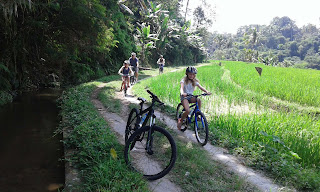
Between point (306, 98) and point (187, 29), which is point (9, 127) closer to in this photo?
point (306, 98)

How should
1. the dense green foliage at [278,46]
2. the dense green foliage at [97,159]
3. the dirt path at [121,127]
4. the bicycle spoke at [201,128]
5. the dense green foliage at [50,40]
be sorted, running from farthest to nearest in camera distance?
the dense green foliage at [278,46]
the dense green foliage at [50,40]
the bicycle spoke at [201,128]
the dirt path at [121,127]
the dense green foliage at [97,159]

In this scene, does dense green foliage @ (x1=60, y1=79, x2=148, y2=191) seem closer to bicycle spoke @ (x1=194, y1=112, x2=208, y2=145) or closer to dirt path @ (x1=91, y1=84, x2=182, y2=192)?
dirt path @ (x1=91, y1=84, x2=182, y2=192)

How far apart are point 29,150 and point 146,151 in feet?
8.00

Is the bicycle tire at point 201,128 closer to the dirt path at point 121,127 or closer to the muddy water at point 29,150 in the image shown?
the dirt path at point 121,127

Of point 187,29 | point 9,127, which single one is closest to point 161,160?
point 9,127

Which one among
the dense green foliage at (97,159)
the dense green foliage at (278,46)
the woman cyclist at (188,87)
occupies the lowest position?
the dense green foliage at (97,159)

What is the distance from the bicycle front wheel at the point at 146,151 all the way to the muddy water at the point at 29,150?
1.09 metres

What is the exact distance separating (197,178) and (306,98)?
23.2ft

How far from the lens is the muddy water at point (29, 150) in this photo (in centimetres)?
345

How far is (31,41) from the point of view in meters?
A: 9.59

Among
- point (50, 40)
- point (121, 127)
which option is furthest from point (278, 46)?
point (121, 127)

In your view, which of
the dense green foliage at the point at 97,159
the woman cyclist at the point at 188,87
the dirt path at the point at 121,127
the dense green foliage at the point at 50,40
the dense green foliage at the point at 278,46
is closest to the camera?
the dense green foliage at the point at 97,159

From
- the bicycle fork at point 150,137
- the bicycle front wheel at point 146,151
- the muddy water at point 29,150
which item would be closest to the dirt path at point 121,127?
the bicycle front wheel at point 146,151

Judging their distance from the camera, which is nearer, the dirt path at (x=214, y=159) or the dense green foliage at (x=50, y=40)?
the dirt path at (x=214, y=159)
